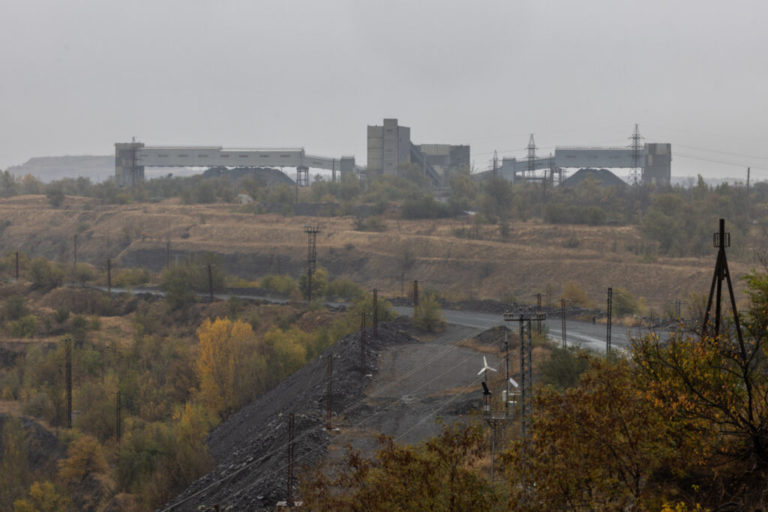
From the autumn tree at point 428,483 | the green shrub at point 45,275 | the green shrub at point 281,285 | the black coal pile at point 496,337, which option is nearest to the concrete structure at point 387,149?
the green shrub at point 281,285

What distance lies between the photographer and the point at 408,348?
130ft

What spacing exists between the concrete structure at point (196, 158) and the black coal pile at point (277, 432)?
8360cm

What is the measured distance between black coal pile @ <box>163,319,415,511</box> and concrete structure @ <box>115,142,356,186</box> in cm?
8360

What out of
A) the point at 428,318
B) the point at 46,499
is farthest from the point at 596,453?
the point at 428,318

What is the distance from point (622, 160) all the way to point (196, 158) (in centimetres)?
6496

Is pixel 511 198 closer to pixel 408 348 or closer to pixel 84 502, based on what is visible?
pixel 408 348

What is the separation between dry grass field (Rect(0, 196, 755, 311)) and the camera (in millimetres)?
60500

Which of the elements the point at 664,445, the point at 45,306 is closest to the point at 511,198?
the point at 45,306

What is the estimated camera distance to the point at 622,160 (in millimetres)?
121438

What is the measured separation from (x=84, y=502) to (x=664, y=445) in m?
21.1

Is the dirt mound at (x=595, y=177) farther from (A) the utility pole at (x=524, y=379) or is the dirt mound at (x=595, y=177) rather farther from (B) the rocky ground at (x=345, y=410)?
(A) the utility pole at (x=524, y=379)

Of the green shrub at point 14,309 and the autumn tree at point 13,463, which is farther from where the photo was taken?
the green shrub at point 14,309

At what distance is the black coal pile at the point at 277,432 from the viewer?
2223cm

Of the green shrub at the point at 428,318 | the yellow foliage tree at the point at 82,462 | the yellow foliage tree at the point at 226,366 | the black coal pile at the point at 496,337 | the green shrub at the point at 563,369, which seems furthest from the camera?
the green shrub at the point at 428,318
